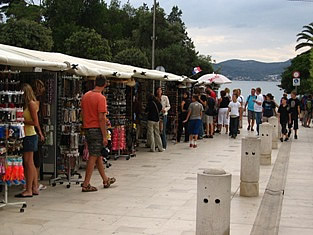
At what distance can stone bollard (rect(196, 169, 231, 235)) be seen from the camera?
5.53 m

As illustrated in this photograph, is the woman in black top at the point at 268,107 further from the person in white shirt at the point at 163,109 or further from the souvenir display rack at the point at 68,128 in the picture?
the souvenir display rack at the point at 68,128

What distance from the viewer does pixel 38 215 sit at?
7633mm

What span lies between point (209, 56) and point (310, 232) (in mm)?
64959

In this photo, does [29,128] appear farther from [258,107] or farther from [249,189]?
[258,107]

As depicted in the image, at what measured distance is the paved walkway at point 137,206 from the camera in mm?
7078

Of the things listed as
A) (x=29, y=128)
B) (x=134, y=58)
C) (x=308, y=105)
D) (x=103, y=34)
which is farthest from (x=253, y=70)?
(x=29, y=128)

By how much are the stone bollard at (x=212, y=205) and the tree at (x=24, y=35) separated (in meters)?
41.2

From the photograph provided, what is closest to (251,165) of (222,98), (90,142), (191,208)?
(191,208)

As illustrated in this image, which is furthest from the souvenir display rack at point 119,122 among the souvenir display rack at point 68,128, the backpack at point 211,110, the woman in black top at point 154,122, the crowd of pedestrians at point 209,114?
the backpack at point 211,110

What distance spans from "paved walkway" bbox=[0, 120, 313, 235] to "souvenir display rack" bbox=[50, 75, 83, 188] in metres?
0.40

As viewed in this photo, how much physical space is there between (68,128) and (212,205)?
16.2 feet

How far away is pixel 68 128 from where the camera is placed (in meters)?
9.87

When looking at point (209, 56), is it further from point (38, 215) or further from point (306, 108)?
point (38, 215)

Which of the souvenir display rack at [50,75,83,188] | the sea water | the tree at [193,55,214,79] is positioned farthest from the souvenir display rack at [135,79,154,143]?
the tree at [193,55,214,79]
